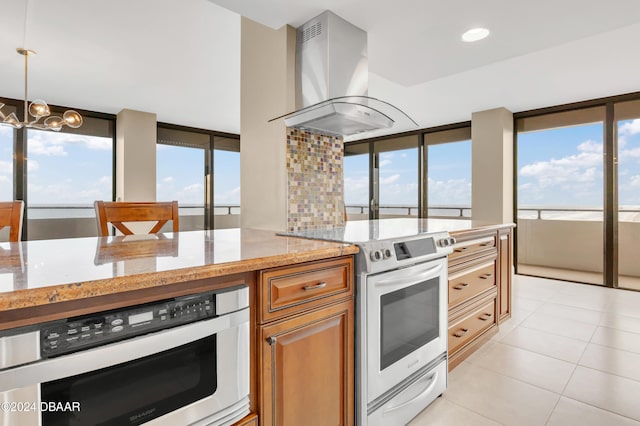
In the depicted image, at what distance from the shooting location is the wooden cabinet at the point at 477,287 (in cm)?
215

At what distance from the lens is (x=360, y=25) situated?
2.17m

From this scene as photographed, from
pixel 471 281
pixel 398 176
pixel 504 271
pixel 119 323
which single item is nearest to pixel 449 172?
pixel 398 176

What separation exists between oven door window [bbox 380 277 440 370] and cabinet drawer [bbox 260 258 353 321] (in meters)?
0.23

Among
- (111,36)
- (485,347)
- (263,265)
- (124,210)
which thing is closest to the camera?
(263,265)

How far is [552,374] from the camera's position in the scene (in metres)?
2.15

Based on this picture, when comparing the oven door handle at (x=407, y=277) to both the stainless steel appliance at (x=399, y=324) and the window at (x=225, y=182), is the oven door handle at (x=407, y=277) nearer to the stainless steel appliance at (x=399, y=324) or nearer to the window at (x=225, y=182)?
the stainless steel appliance at (x=399, y=324)

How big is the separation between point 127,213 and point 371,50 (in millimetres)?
2090

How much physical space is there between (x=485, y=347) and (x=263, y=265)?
7.41 ft

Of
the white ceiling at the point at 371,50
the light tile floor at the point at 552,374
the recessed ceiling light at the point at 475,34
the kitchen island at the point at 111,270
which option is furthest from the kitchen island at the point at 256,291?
the recessed ceiling light at the point at 475,34

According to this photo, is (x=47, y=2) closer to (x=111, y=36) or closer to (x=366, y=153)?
(x=111, y=36)

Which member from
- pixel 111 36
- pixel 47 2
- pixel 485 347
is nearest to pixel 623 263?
pixel 485 347

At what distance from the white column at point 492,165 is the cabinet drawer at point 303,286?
4212 mm

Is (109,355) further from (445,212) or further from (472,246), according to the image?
(445,212)

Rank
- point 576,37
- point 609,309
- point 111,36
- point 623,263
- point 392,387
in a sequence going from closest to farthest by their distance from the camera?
point 392,387, point 576,37, point 111,36, point 609,309, point 623,263
